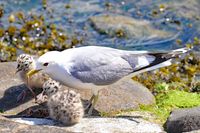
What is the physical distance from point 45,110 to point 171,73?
4.33 metres

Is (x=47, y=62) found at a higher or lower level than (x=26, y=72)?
higher

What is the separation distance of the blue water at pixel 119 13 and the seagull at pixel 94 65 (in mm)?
6037

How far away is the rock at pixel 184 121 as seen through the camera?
22.7ft

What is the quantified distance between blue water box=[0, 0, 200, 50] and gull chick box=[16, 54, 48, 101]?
17.9 ft

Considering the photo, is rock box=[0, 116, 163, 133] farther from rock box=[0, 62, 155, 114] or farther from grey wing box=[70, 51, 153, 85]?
rock box=[0, 62, 155, 114]

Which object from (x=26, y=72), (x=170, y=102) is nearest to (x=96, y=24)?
(x=170, y=102)

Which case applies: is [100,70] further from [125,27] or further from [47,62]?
[125,27]

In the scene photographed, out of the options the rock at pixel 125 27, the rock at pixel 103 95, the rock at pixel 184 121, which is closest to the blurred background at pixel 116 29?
the rock at pixel 125 27

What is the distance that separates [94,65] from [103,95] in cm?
98

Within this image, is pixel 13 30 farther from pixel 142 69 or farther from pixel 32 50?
pixel 142 69

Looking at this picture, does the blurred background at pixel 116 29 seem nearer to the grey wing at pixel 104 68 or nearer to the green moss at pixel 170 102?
the green moss at pixel 170 102

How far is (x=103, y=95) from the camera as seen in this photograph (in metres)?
8.39

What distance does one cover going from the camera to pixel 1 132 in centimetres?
614

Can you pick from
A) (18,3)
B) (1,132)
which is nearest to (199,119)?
(1,132)
